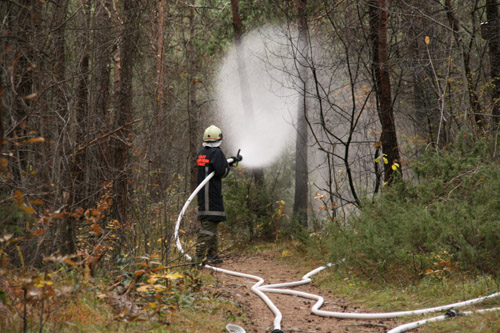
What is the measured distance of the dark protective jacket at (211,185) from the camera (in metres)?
8.62

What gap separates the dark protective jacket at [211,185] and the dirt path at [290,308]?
1157 mm

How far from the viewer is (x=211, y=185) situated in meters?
8.76

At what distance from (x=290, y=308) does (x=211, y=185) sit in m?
3.40

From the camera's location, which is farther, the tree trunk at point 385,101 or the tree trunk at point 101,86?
the tree trunk at point 385,101

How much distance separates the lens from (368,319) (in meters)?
5.03

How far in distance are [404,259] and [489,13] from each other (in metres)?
7.19

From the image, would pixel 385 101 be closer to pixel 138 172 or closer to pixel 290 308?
pixel 290 308

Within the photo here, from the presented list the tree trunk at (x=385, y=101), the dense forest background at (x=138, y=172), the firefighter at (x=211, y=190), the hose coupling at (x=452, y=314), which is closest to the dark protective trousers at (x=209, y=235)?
the firefighter at (x=211, y=190)

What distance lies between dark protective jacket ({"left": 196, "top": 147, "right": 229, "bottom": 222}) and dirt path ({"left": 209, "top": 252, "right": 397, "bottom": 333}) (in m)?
1.16

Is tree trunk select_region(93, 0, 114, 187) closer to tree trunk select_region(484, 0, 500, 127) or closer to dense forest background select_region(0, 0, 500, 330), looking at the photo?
dense forest background select_region(0, 0, 500, 330)

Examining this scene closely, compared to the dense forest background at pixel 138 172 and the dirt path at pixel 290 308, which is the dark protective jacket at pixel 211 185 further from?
the dirt path at pixel 290 308

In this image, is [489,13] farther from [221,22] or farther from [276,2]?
[221,22]

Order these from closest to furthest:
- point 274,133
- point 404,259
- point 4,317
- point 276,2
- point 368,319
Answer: point 4,317
point 368,319
point 404,259
point 276,2
point 274,133

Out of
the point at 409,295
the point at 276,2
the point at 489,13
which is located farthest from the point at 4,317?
the point at 489,13
